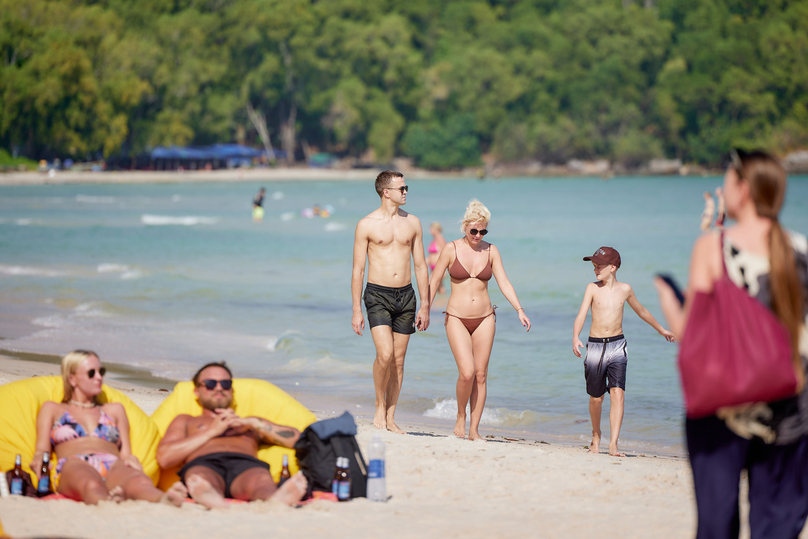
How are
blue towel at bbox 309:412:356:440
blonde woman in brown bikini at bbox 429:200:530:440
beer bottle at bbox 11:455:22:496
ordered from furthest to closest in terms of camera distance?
blonde woman in brown bikini at bbox 429:200:530:440 < blue towel at bbox 309:412:356:440 < beer bottle at bbox 11:455:22:496

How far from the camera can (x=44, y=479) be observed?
184 inches

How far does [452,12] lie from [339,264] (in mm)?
98601

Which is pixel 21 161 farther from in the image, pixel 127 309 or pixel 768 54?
pixel 768 54

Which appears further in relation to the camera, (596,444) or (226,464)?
(596,444)

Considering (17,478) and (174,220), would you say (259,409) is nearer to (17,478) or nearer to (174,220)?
(17,478)

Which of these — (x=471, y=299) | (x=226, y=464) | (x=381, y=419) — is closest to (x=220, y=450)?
(x=226, y=464)

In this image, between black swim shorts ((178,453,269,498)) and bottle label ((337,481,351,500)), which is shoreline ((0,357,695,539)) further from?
black swim shorts ((178,453,269,498))

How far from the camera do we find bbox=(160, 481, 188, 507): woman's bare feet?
14.9 feet

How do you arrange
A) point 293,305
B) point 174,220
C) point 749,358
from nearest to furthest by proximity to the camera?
1. point 749,358
2. point 293,305
3. point 174,220

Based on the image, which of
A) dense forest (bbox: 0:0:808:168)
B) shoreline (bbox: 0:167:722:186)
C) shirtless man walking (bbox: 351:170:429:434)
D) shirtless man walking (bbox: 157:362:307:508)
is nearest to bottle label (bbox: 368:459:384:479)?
shirtless man walking (bbox: 157:362:307:508)

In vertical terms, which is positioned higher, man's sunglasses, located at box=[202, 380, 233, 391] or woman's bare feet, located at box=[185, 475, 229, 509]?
man's sunglasses, located at box=[202, 380, 233, 391]

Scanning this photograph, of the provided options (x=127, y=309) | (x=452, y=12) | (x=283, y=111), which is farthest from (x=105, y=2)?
(x=127, y=309)

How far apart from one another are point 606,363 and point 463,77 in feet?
332

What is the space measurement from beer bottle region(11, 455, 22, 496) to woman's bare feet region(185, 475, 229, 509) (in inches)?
35.0
